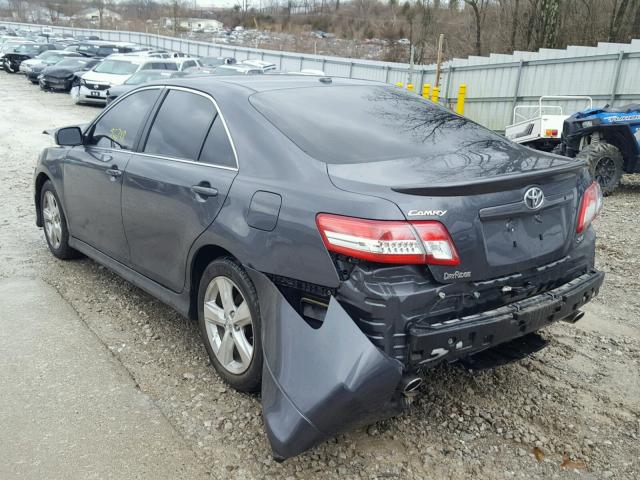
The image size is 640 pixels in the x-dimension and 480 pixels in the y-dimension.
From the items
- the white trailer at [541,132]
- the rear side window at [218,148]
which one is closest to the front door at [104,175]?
the rear side window at [218,148]

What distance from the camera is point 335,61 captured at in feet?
90.3

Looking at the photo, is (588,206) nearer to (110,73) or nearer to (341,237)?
(341,237)

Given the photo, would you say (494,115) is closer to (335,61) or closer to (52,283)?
(335,61)

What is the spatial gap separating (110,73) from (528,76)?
13254mm

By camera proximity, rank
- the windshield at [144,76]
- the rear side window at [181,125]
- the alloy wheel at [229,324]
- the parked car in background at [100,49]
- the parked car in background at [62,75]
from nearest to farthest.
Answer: the alloy wheel at [229,324], the rear side window at [181,125], the windshield at [144,76], the parked car in background at [62,75], the parked car in background at [100,49]

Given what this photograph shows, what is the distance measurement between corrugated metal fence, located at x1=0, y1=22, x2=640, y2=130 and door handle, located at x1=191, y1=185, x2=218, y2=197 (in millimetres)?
12101

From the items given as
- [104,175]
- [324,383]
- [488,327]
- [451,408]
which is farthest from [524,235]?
[104,175]

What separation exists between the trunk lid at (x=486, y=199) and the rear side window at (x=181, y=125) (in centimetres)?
108

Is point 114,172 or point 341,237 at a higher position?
point 341,237

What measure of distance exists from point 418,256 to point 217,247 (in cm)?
122

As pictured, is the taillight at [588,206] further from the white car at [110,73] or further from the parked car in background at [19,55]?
the parked car in background at [19,55]

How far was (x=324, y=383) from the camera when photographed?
2320 mm

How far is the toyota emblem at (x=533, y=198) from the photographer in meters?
2.66

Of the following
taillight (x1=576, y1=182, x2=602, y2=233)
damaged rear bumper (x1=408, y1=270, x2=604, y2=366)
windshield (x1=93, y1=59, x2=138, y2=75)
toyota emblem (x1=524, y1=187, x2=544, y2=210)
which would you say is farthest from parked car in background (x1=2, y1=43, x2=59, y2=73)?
damaged rear bumper (x1=408, y1=270, x2=604, y2=366)
